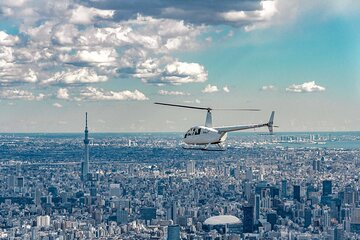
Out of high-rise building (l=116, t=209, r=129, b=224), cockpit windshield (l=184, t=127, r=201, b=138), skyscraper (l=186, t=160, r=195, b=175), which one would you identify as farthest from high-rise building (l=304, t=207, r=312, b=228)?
cockpit windshield (l=184, t=127, r=201, b=138)

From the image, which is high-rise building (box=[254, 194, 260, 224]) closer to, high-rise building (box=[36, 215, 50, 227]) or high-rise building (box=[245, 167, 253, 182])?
high-rise building (box=[245, 167, 253, 182])

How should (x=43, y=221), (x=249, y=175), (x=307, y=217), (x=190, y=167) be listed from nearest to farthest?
(x=307, y=217) → (x=43, y=221) → (x=249, y=175) → (x=190, y=167)

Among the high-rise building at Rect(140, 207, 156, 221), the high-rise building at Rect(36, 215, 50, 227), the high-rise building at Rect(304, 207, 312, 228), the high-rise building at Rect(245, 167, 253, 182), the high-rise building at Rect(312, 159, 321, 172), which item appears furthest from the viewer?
the high-rise building at Rect(312, 159, 321, 172)

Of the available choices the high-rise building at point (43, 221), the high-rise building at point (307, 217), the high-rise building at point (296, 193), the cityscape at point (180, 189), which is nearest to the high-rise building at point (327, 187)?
the cityscape at point (180, 189)

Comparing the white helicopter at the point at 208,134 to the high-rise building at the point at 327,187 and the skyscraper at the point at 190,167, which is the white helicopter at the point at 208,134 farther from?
the skyscraper at the point at 190,167

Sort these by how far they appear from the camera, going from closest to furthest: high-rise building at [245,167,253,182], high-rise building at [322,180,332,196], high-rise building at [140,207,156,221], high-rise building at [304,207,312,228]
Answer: high-rise building at [304,207,312,228], high-rise building at [140,207,156,221], high-rise building at [322,180,332,196], high-rise building at [245,167,253,182]

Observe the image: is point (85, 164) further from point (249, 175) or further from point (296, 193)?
point (296, 193)

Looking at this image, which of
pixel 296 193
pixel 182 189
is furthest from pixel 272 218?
pixel 182 189

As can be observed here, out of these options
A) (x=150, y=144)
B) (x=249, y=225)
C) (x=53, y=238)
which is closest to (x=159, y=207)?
(x=249, y=225)
